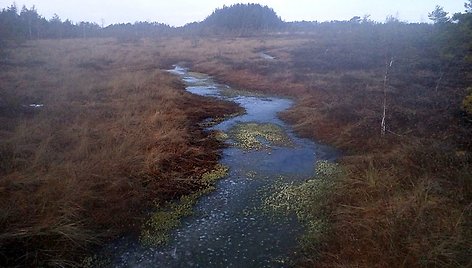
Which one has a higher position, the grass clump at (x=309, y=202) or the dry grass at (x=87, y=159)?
the dry grass at (x=87, y=159)

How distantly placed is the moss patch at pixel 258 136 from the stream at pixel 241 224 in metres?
0.15

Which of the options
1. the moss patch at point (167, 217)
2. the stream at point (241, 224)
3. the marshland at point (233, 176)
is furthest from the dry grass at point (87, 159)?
the stream at point (241, 224)

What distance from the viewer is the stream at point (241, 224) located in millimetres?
7250

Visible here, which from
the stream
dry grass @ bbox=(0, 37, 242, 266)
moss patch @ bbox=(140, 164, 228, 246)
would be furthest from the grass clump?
dry grass @ bbox=(0, 37, 242, 266)

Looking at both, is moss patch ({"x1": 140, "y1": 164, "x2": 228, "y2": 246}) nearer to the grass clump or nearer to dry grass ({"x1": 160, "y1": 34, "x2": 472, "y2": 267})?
the grass clump

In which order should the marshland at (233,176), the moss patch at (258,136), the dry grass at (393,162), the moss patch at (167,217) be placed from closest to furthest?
1. the dry grass at (393,162)
2. the marshland at (233,176)
3. the moss patch at (167,217)
4. the moss patch at (258,136)

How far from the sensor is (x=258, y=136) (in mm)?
15492

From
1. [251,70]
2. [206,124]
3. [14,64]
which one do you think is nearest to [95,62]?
[14,64]

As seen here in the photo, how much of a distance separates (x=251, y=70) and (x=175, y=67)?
10920 millimetres

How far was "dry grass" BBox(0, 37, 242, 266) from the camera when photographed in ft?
23.2

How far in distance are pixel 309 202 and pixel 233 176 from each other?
114 inches

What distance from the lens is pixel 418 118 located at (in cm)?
1462

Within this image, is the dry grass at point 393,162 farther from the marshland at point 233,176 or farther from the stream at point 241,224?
the stream at point 241,224

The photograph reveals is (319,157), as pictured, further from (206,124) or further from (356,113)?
(206,124)
